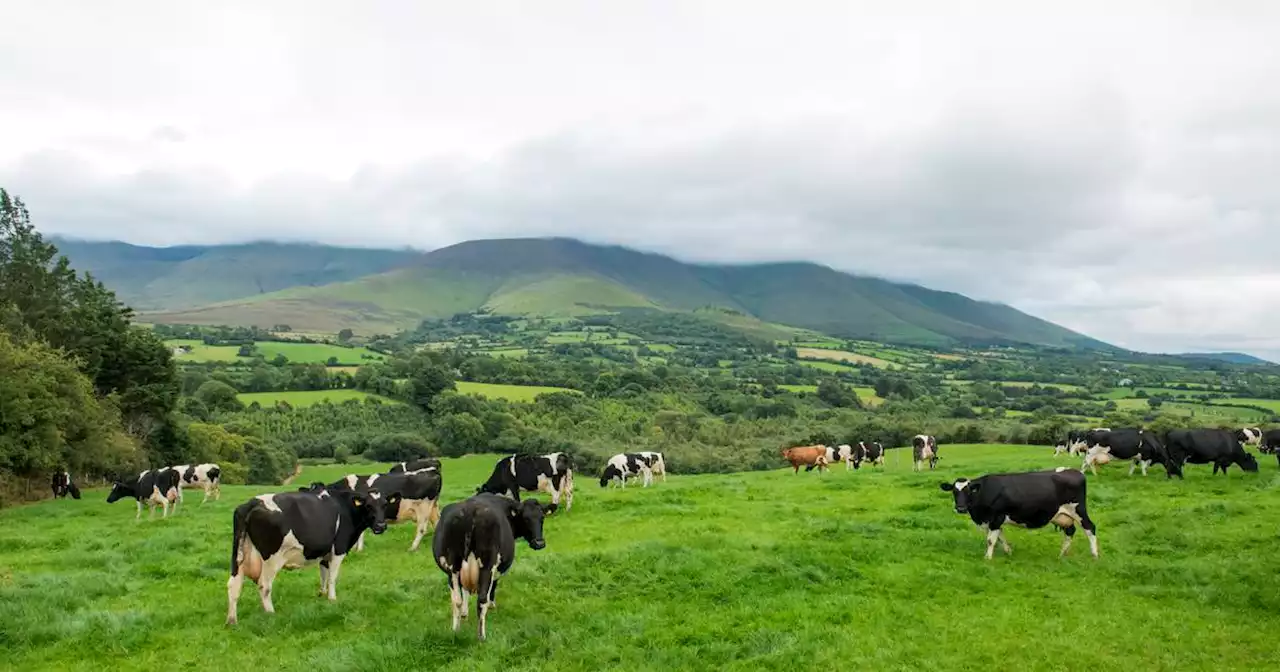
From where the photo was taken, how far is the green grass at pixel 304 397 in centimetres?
9514

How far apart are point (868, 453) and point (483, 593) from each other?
34173 mm

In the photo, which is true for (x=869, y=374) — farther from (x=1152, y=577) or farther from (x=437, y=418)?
(x=1152, y=577)

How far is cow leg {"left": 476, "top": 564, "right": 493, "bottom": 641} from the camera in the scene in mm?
10695

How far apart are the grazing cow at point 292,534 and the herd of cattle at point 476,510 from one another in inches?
0.7

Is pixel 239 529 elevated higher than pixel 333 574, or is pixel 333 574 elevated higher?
pixel 239 529

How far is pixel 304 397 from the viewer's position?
9925cm

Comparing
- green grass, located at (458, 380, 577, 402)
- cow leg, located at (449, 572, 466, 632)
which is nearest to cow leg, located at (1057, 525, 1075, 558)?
cow leg, located at (449, 572, 466, 632)

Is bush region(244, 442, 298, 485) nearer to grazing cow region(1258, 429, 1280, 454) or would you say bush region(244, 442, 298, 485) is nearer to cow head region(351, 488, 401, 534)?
cow head region(351, 488, 401, 534)

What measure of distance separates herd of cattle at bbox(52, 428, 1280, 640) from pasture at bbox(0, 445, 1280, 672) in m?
0.66

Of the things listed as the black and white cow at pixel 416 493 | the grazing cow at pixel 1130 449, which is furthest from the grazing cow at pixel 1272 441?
the black and white cow at pixel 416 493

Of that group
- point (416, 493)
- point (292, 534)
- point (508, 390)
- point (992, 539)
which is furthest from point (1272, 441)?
point (508, 390)

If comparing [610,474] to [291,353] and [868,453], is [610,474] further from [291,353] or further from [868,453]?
[291,353]

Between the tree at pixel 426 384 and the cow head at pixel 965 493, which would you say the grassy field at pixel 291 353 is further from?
the cow head at pixel 965 493

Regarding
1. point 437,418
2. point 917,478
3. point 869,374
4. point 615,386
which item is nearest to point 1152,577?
point 917,478
